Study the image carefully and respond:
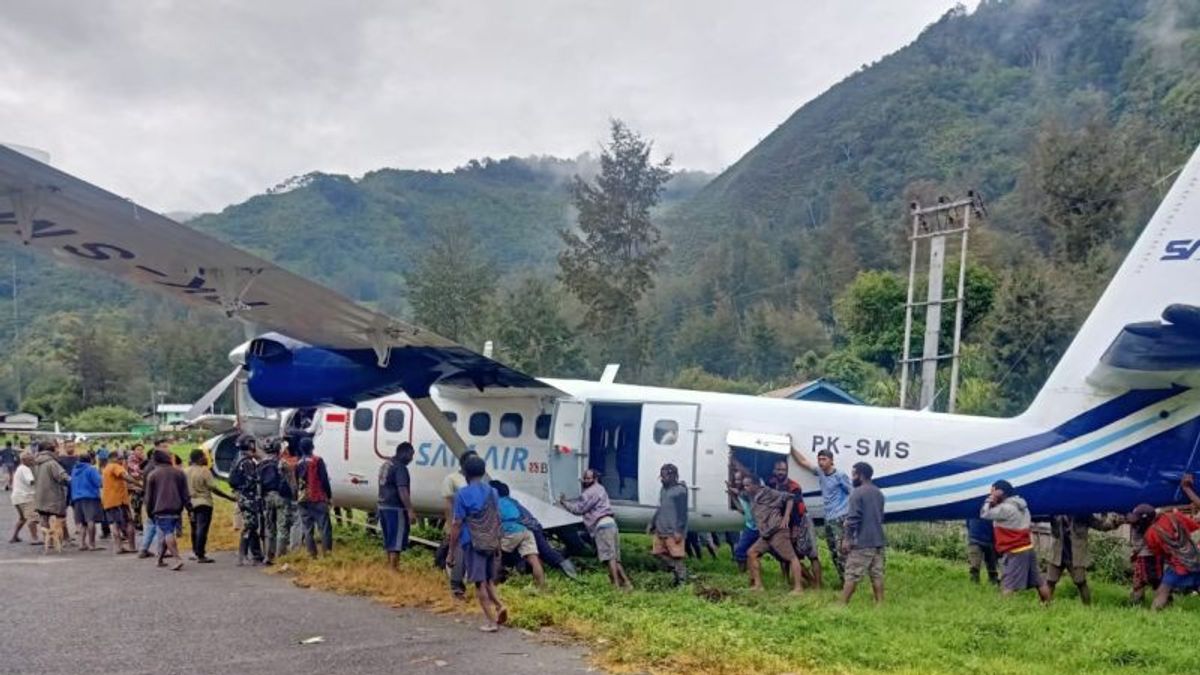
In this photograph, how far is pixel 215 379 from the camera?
7469 cm

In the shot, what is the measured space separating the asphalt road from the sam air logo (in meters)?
7.50

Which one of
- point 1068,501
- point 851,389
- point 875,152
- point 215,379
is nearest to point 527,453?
point 1068,501

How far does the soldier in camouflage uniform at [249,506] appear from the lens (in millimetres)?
12875

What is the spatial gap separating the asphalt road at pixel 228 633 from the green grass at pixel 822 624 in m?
0.56

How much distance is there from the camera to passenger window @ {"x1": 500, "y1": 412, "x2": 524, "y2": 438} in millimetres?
13297

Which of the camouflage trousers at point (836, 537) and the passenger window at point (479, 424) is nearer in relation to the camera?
the camouflage trousers at point (836, 537)

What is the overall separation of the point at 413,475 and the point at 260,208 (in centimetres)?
12474

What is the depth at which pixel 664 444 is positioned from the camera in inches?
495

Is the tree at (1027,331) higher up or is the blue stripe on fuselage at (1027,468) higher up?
the tree at (1027,331)

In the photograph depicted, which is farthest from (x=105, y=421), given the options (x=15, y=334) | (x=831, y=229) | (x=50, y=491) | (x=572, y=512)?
(x=572, y=512)

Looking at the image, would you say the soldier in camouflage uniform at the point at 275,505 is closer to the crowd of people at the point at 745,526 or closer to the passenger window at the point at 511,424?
the crowd of people at the point at 745,526

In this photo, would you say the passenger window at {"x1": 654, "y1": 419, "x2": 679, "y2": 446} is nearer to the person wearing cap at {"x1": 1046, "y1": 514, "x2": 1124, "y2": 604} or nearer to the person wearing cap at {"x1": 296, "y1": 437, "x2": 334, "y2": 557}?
the person wearing cap at {"x1": 296, "y1": 437, "x2": 334, "y2": 557}

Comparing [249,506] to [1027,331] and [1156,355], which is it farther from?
[1027,331]

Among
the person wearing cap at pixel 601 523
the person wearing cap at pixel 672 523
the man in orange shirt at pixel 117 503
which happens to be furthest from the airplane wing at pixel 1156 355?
the man in orange shirt at pixel 117 503
